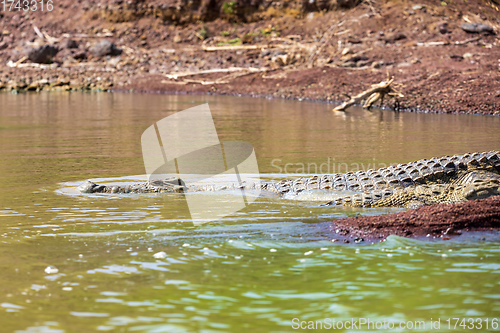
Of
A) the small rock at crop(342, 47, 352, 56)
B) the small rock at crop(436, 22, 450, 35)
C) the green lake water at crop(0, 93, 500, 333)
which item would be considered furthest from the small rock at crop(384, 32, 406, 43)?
the green lake water at crop(0, 93, 500, 333)

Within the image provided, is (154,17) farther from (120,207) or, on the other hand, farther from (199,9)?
(120,207)

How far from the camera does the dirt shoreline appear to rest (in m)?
20.8

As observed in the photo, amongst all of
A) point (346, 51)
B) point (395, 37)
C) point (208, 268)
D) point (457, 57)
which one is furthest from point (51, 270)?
point (395, 37)

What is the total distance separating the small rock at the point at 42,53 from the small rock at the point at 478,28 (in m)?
20.3

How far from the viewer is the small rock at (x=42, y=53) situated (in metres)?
32.0

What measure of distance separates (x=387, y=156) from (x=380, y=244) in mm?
5179

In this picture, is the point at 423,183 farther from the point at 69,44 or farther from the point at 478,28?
the point at 69,44

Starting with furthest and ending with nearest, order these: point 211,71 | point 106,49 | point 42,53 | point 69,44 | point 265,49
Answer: point 69,44 → point 42,53 → point 106,49 → point 265,49 → point 211,71

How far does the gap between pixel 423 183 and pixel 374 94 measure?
40.0 ft

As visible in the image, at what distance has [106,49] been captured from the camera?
103ft

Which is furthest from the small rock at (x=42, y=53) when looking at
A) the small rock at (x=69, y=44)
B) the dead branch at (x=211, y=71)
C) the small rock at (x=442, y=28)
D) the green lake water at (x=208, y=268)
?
the green lake water at (x=208, y=268)

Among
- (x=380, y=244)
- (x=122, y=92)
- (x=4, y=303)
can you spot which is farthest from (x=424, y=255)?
(x=122, y=92)

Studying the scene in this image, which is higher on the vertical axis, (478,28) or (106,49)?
(478,28)

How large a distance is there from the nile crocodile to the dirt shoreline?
1073 centimetres
